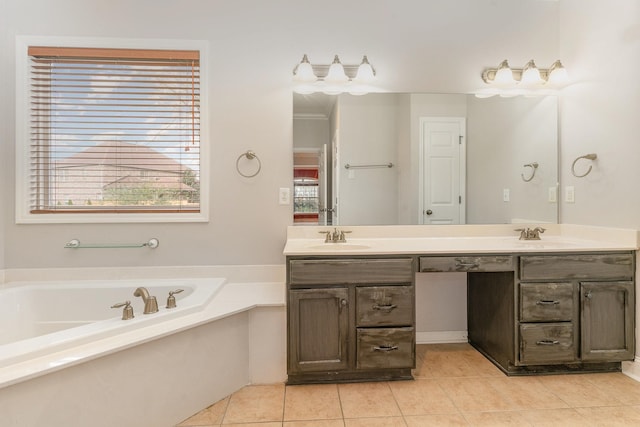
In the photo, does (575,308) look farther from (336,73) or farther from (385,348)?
(336,73)

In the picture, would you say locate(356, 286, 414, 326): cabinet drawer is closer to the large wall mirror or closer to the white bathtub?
the large wall mirror

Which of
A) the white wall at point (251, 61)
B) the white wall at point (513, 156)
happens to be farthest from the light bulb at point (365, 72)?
the white wall at point (513, 156)

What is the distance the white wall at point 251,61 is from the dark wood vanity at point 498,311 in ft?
2.15

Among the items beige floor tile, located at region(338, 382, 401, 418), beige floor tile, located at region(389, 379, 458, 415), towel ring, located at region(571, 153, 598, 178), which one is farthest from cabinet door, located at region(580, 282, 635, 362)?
beige floor tile, located at region(338, 382, 401, 418)

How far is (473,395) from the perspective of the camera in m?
1.83

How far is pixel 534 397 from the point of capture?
180cm

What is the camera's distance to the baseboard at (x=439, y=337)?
8.21 feet

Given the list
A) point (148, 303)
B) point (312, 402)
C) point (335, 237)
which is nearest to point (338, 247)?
point (335, 237)

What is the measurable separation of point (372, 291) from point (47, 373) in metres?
1.42

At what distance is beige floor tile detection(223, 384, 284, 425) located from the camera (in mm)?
1642

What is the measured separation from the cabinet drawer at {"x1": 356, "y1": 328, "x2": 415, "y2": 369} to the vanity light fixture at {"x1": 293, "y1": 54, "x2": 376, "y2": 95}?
5.21 feet

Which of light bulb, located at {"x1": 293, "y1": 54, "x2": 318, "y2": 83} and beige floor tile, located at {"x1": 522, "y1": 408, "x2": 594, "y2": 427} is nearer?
beige floor tile, located at {"x1": 522, "y1": 408, "x2": 594, "y2": 427}

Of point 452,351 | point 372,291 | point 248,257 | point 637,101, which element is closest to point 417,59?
point 637,101

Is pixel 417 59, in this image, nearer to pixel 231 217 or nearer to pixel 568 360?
pixel 231 217
